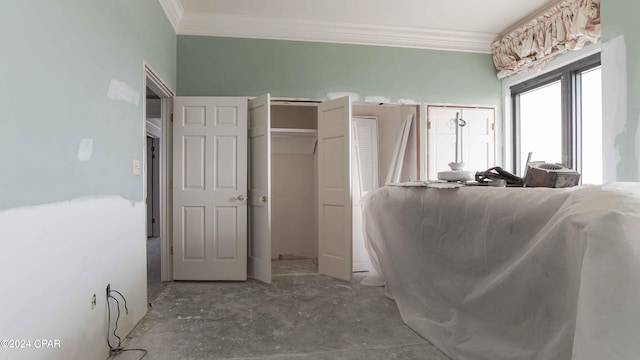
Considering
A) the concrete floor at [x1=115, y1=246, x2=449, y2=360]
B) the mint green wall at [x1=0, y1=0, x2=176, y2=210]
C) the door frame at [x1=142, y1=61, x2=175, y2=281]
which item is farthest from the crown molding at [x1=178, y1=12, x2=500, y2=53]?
the concrete floor at [x1=115, y1=246, x2=449, y2=360]

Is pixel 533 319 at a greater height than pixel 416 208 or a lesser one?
lesser

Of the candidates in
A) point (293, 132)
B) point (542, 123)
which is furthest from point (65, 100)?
point (542, 123)

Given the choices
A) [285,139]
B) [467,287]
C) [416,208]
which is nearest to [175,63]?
[285,139]

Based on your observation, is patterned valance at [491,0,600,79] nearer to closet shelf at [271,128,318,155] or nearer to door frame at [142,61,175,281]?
closet shelf at [271,128,318,155]

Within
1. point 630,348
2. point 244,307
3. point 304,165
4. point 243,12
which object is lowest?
point 244,307

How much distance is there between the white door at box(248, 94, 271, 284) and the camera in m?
3.55

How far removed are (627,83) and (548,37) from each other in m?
1.14

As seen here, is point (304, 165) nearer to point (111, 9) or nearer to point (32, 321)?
point (111, 9)

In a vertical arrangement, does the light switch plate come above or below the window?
below

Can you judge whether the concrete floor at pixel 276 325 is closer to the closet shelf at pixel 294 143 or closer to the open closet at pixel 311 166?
the open closet at pixel 311 166

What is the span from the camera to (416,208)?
2.40 metres

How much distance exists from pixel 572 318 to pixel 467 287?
2.10ft

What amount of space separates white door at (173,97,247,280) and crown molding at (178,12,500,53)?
2.91ft

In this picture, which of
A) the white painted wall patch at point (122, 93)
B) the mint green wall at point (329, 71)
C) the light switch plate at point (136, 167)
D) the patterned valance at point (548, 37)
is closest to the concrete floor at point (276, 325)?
the light switch plate at point (136, 167)
